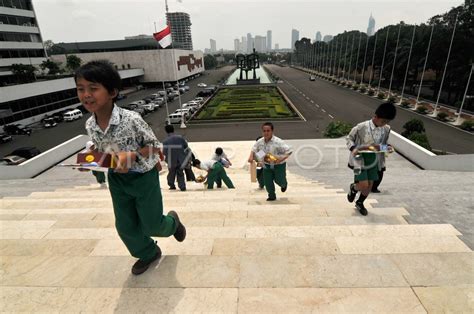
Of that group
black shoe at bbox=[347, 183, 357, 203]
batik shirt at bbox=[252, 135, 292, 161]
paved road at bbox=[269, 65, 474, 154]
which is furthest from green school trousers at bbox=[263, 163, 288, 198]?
paved road at bbox=[269, 65, 474, 154]

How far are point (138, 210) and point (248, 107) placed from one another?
3058cm

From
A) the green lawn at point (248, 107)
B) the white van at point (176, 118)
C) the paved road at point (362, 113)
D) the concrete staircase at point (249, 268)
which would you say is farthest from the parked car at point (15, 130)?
the paved road at point (362, 113)

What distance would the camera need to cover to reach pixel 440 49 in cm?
2922

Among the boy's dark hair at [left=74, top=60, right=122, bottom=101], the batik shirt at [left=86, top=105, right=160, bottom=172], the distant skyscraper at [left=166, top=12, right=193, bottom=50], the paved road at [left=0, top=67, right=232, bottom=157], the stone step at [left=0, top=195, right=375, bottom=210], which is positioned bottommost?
the paved road at [left=0, top=67, right=232, bottom=157]

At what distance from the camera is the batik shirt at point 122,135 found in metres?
2.48

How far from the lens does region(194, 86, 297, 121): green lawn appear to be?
92.3ft

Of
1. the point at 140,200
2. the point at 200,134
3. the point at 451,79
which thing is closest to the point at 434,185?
the point at 140,200

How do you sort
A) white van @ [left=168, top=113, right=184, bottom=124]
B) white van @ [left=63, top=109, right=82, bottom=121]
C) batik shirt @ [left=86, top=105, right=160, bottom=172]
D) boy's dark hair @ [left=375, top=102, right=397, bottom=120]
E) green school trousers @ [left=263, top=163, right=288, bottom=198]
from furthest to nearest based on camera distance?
white van @ [left=63, top=109, right=82, bottom=121], white van @ [left=168, top=113, right=184, bottom=124], green school trousers @ [left=263, top=163, right=288, bottom=198], boy's dark hair @ [left=375, top=102, right=397, bottom=120], batik shirt @ [left=86, top=105, right=160, bottom=172]

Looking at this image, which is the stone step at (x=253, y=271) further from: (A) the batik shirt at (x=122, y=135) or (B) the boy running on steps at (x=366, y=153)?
(B) the boy running on steps at (x=366, y=153)

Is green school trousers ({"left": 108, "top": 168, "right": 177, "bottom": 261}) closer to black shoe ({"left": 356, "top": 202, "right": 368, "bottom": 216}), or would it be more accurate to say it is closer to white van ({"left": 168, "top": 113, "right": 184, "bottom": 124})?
black shoe ({"left": 356, "top": 202, "right": 368, "bottom": 216})

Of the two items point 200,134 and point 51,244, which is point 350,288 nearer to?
point 51,244

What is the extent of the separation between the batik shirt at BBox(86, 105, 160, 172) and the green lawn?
82.7 ft

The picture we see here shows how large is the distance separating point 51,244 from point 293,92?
1735 inches

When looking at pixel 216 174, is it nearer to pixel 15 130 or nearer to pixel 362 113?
pixel 362 113
